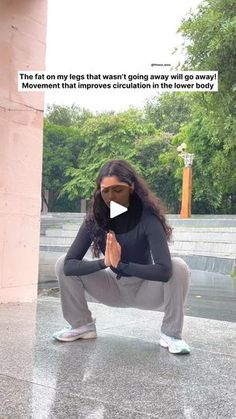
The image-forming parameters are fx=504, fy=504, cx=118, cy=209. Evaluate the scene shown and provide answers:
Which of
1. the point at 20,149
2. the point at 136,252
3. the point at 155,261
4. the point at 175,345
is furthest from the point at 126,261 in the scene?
the point at 20,149

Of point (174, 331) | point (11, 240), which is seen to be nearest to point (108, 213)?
point (174, 331)

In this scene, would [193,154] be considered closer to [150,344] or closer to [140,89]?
[140,89]

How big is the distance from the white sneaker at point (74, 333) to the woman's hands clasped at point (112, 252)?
65 cm

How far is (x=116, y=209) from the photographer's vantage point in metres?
2.78

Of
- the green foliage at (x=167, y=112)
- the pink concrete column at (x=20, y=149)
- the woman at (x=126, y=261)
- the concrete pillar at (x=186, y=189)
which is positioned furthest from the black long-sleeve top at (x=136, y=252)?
the green foliage at (x=167, y=112)

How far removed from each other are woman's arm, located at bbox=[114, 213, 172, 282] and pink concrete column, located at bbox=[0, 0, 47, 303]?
2.03m

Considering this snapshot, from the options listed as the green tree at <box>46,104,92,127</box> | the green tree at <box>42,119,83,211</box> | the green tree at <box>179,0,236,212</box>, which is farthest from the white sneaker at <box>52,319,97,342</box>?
the green tree at <box>46,104,92,127</box>

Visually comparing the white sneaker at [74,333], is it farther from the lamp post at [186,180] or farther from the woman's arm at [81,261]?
the lamp post at [186,180]

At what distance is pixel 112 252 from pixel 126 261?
23 centimetres

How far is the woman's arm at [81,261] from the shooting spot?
280 centimetres

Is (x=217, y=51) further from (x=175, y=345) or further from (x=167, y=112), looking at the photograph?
(x=167, y=112)

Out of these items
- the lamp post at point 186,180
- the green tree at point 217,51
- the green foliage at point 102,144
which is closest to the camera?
the green tree at point 217,51

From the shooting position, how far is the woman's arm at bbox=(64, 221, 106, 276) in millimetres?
2797

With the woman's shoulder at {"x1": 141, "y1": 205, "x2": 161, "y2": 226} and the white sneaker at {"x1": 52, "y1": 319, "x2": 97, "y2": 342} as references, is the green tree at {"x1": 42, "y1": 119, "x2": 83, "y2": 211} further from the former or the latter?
the woman's shoulder at {"x1": 141, "y1": 205, "x2": 161, "y2": 226}
